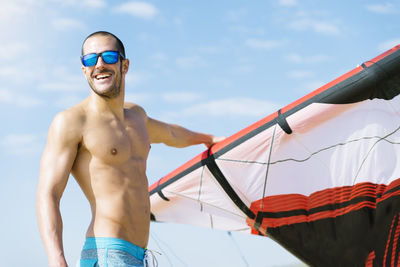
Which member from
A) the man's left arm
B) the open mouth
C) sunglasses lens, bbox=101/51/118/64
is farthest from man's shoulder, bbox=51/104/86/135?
the man's left arm

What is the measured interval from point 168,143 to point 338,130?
1.68m

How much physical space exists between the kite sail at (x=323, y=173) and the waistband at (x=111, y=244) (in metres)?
1.97

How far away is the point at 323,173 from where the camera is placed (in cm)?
532

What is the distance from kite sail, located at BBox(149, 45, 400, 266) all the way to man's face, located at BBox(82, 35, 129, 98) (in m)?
1.88

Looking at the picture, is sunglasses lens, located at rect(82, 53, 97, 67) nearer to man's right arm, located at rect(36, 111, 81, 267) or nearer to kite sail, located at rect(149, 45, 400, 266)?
man's right arm, located at rect(36, 111, 81, 267)

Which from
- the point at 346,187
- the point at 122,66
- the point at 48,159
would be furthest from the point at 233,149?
the point at 48,159

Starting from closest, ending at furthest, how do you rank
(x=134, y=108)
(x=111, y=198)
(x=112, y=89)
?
(x=111, y=198) < (x=112, y=89) < (x=134, y=108)

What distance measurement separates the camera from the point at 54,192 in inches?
130

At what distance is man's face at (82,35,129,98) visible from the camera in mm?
3545

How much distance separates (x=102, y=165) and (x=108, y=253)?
58 cm

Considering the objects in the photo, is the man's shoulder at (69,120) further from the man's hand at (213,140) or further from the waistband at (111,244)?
the man's hand at (213,140)

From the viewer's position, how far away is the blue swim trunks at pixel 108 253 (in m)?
3.36

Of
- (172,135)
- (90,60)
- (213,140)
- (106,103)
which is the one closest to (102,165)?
(106,103)

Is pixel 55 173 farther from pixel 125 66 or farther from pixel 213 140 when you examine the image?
pixel 213 140
